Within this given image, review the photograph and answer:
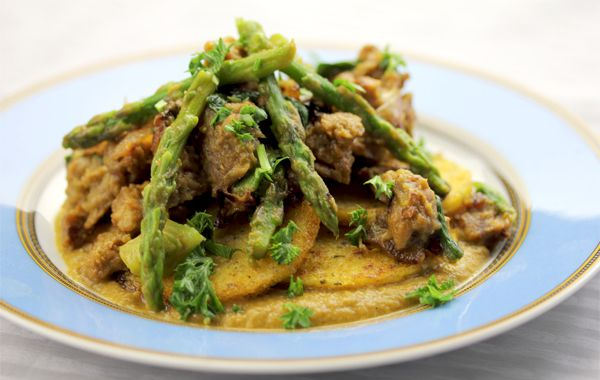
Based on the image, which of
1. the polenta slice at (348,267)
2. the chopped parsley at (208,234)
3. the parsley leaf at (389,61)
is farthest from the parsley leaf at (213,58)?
the parsley leaf at (389,61)

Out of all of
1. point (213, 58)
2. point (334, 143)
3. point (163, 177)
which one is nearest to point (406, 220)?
point (334, 143)

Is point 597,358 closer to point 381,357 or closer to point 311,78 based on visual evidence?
point 381,357

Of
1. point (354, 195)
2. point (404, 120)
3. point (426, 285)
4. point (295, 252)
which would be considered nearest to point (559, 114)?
point (404, 120)

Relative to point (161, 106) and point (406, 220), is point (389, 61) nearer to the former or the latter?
point (406, 220)

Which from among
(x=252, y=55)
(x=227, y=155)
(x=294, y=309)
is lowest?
(x=294, y=309)

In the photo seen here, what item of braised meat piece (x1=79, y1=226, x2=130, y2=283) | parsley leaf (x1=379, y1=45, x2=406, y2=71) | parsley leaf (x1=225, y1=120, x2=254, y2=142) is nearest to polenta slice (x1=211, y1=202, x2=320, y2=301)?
parsley leaf (x1=225, y1=120, x2=254, y2=142)

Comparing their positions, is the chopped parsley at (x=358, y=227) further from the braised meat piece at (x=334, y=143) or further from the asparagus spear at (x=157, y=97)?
the asparagus spear at (x=157, y=97)

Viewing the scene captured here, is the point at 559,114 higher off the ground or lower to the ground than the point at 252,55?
lower
